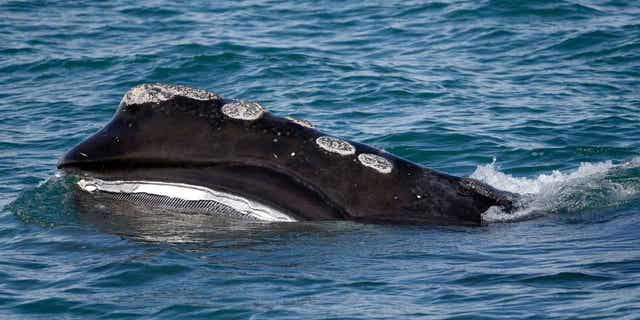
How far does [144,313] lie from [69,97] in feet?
32.6

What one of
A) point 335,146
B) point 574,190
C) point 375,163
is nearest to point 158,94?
point 335,146

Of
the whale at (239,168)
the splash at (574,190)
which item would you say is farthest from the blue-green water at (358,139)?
the whale at (239,168)

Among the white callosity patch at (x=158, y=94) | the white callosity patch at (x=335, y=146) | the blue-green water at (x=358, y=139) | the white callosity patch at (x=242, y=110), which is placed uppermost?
the white callosity patch at (x=158, y=94)

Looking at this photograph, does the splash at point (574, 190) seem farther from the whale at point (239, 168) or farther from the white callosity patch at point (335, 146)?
the white callosity patch at point (335, 146)

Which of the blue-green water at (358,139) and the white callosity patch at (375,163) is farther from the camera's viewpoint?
the white callosity patch at (375,163)

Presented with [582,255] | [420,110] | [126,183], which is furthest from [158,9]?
[582,255]

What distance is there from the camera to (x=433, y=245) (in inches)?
343

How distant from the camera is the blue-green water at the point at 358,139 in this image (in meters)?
7.93

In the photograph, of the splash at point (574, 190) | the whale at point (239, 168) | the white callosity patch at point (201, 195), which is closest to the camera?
the whale at point (239, 168)

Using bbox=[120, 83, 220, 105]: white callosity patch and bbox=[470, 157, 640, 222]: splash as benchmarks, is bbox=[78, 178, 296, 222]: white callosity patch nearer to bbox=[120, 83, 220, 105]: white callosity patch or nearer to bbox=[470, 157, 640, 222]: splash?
bbox=[120, 83, 220, 105]: white callosity patch

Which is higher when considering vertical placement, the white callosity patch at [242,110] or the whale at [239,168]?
the white callosity patch at [242,110]

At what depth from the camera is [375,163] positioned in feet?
29.3

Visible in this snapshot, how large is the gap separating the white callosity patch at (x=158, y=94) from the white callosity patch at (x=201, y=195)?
644 mm

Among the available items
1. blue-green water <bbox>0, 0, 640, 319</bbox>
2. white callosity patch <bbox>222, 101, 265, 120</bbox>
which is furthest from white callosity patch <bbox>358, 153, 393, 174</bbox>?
white callosity patch <bbox>222, 101, 265, 120</bbox>
